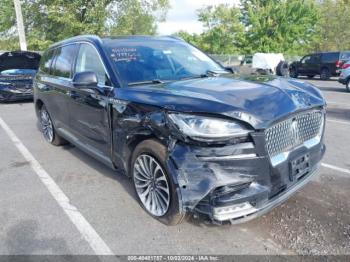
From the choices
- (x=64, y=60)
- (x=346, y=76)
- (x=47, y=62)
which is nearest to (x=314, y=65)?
(x=346, y=76)

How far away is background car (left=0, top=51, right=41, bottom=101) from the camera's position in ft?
35.4

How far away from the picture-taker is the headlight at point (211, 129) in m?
2.63

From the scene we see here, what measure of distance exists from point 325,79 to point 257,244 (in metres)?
19.7

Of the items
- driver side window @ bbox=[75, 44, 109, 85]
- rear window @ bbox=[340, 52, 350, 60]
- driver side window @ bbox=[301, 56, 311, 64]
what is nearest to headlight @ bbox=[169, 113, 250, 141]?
driver side window @ bbox=[75, 44, 109, 85]

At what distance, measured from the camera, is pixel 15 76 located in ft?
35.4

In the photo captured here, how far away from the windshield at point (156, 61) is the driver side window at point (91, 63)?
0.20 m

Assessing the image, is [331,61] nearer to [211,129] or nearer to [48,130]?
[48,130]

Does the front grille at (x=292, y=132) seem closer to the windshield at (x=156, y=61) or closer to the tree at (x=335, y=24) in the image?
the windshield at (x=156, y=61)

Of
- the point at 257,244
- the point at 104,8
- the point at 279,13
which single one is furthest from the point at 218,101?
the point at 279,13

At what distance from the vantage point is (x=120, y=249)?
293 centimetres

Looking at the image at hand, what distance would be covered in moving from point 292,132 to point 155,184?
1.38m

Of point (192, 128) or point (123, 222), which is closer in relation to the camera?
point (192, 128)

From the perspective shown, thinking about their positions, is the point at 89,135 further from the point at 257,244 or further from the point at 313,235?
the point at 313,235

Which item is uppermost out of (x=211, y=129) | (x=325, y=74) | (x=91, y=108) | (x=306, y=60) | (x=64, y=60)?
(x=64, y=60)
